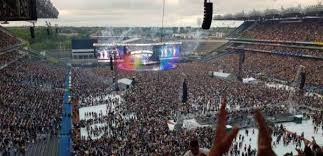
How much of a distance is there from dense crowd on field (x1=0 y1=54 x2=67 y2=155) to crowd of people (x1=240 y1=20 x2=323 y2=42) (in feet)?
111

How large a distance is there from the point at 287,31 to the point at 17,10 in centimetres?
5371

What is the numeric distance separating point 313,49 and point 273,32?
13.1 m

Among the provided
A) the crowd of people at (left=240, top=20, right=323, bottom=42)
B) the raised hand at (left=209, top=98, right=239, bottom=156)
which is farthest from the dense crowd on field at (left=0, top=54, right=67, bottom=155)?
the crowd of people at (left=240, top=20, right=323, bottom=42)

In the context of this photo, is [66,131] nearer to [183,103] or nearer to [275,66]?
[183,103]

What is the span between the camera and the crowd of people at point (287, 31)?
56.2 metres

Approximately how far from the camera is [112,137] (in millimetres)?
24281

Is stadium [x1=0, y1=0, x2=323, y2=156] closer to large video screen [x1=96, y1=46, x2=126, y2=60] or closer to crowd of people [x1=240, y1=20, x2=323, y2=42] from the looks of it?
crowd of people [x1=240, y1=20, x2=323, y2=42]

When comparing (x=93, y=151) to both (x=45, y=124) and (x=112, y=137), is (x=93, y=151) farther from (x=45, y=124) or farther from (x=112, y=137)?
(x=45, y=124)

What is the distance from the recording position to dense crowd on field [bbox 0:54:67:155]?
943 inches

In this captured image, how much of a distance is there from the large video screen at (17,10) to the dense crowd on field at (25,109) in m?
9.03

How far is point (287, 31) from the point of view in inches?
2479

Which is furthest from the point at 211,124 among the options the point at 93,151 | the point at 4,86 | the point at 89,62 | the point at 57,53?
the point at 57,53

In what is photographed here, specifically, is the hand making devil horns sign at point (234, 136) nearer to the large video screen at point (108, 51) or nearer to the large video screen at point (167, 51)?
the large video screen at point (167, 51)

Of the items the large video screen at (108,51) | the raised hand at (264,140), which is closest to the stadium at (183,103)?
the raised hand at (264,140)
